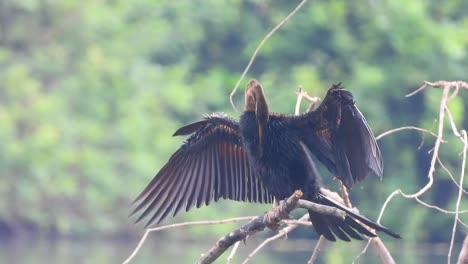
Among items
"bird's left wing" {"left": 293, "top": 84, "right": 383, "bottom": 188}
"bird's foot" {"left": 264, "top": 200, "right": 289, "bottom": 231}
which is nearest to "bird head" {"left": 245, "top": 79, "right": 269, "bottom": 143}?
"bird's left wing" {"left": 293, "top": 84, "right": 383, "bottom": 188}

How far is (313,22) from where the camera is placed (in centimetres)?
2300

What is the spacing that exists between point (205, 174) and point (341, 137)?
833 mm

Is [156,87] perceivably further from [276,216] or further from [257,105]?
[276,216]

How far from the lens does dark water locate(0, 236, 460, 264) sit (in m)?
16.0

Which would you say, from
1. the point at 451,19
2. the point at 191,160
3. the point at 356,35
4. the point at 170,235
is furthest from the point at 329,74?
the point at 191,160

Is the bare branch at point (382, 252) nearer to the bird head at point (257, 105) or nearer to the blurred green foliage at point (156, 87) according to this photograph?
the bird head at point (257, 105)

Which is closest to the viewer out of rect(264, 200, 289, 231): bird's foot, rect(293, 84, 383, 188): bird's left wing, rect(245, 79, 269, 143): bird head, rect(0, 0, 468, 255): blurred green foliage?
rect(264, 200, 289, 231): bird's foot

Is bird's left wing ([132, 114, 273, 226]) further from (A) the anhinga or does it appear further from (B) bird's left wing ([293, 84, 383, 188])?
(B) bird's left wing ([293, 84, 383, 188])

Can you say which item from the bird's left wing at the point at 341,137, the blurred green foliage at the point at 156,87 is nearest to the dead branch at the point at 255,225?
the bird's left wing at the point at 341,137

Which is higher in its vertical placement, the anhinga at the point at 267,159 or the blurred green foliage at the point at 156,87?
the blurred green foliage at the point at 156,87

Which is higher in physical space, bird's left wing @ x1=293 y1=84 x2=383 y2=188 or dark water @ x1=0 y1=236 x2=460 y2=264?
dark water @ x1=0 y1=236 x2=460 y2=264

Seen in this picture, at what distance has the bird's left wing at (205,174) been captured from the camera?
5602mm

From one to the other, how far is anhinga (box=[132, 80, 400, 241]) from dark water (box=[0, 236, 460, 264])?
8.66 m

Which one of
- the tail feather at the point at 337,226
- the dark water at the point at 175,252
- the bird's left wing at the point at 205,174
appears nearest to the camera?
the tail feather at the point at 337,226
